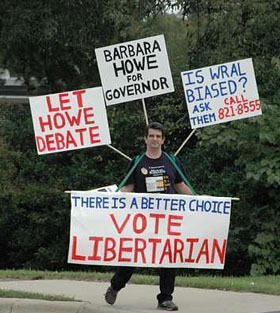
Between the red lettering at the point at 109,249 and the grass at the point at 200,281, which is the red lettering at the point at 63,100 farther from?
the grass at the point at 200,281

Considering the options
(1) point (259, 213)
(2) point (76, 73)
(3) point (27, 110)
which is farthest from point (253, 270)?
(2) point (76, 73)

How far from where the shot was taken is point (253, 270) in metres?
13.9

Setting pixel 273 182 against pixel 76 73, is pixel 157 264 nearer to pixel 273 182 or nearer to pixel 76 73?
pixel 273 182

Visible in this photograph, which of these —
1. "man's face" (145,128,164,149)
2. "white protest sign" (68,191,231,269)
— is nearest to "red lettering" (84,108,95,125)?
"white protest sign" (68,191,231,269)

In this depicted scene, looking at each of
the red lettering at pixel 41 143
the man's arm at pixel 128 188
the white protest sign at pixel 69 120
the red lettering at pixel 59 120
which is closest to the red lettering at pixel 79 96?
the white protest sign at pixel 69 120

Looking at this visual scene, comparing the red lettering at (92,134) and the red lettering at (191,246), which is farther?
the red lettering at (92,134)

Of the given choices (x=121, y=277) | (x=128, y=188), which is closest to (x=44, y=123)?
(x=128, y=188)

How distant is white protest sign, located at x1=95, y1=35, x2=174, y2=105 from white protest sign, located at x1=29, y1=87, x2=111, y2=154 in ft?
3.21

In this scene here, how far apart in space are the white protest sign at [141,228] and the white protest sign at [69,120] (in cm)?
130

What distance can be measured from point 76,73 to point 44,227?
924cm

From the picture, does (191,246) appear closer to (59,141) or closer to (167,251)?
(167,251)

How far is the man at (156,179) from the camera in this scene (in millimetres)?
8797

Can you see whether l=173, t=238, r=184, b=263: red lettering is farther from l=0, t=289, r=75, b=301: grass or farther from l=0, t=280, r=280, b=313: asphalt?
l=0, t=289, r=75, b=301: grass

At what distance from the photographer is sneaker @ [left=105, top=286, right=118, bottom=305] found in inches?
356
